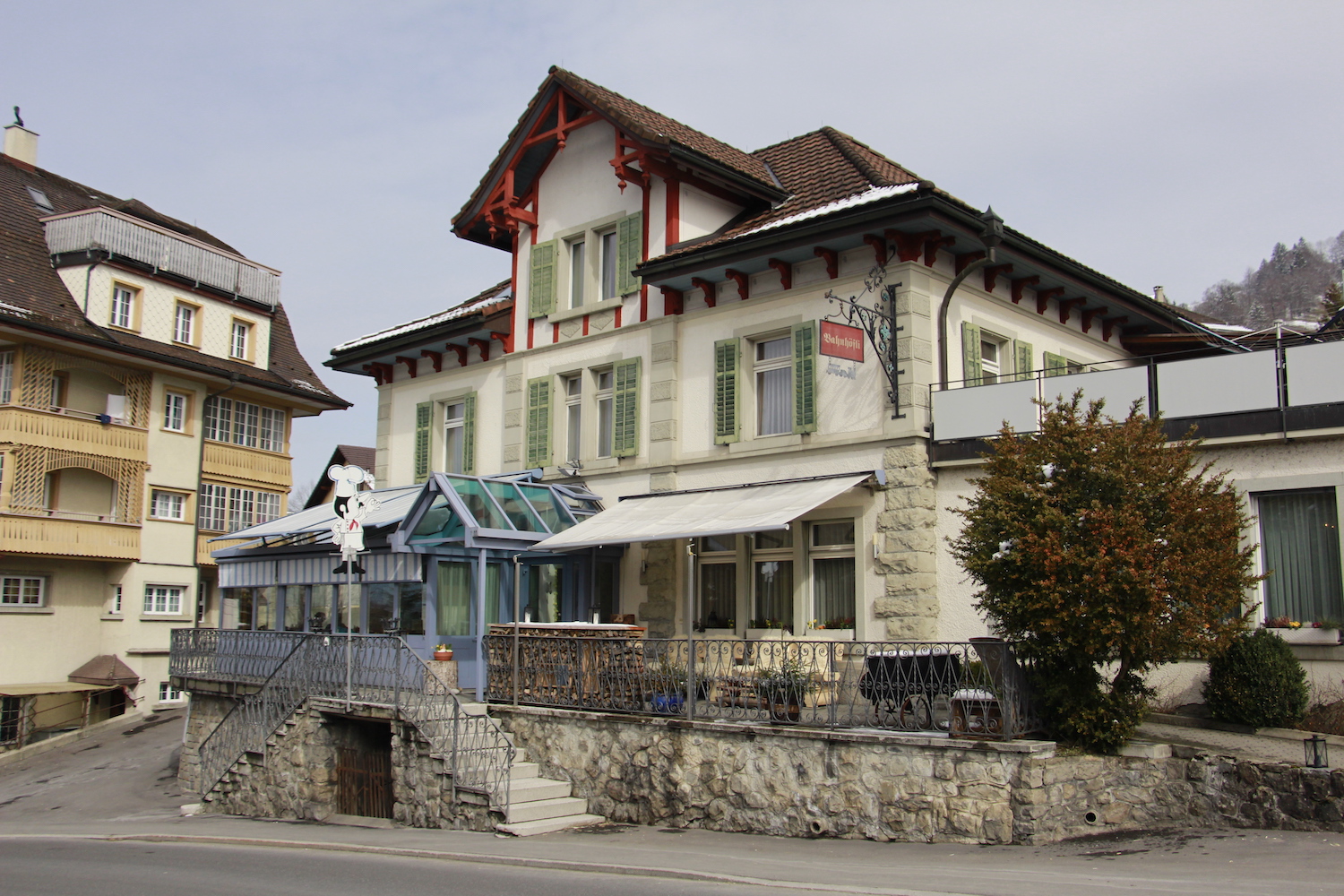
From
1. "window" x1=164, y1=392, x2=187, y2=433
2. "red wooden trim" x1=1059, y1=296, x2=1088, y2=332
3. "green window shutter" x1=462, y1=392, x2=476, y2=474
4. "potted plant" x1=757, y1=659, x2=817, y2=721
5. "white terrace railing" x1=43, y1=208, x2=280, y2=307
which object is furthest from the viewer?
"window" x1=164, y1=392, x2=187, y2=433

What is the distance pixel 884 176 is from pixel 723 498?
6.00 metres

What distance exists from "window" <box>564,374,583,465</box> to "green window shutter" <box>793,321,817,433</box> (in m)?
4.88

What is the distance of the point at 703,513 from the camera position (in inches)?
621

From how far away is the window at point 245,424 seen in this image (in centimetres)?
3406

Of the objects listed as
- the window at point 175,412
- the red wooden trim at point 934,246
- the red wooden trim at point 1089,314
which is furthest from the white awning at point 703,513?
the window at point 175,412

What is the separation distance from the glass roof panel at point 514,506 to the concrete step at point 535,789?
4534 mm

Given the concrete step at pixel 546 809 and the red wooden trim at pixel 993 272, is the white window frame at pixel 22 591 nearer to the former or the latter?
the concrete step at pixel 546 809

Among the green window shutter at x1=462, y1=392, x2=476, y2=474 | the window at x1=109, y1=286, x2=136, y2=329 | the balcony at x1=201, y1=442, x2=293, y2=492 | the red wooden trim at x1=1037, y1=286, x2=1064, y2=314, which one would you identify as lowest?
the green window shutter at x1=462, y1=392, x2=476, y2=474

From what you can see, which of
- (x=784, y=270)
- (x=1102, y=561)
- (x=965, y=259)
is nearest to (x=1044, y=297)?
(x=965, y=259)

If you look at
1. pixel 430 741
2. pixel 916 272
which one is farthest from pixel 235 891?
pixel 916 272

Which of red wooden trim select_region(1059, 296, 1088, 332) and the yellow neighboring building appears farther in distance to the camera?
the yellow neighboring building

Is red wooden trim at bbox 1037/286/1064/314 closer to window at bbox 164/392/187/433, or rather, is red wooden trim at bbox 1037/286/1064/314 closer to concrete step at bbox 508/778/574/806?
concrete step at bbox 508/778/574/806

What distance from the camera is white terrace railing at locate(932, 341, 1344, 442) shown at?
501 inches

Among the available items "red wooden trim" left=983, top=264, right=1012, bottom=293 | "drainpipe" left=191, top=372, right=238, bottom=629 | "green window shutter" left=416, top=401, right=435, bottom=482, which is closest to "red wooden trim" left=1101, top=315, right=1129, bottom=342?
"red wooden trim" left=983, top=264, right=1012, bottom=293
